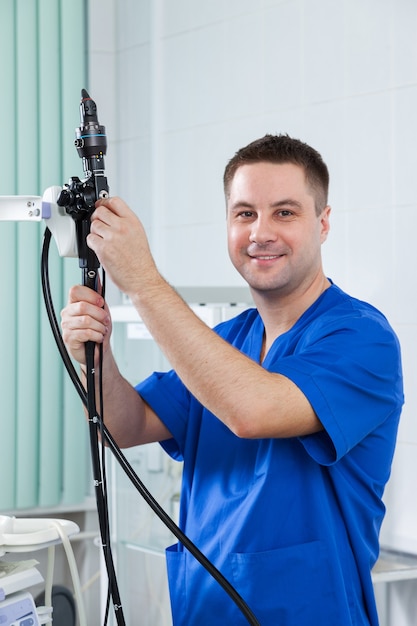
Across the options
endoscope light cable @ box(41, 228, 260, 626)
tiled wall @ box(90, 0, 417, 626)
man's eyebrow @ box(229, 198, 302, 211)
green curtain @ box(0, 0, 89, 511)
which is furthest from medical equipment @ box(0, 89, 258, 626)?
green curtain @ box(0, 0, 89, 511)

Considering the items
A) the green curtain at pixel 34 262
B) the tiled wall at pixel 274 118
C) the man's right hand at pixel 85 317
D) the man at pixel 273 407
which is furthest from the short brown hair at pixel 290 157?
the green curtain at pixel 34 262

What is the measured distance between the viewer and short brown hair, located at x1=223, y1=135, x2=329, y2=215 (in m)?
1.38

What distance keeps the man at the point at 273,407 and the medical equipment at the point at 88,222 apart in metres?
0.03

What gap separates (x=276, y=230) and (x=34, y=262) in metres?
1.57

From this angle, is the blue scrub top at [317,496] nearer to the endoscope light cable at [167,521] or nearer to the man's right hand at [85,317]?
the endoscope light cable at [167,521]

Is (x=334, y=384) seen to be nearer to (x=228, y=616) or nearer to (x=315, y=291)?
(x=315, y=291)

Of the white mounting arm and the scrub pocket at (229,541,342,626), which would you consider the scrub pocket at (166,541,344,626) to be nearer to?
the scrub pocket at (229,541,342,626)

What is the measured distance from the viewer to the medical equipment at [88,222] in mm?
1183

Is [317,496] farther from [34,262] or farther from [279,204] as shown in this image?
[34,262]

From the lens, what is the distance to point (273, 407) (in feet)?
3.86

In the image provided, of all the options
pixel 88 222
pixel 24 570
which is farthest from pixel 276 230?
pixel 24 570

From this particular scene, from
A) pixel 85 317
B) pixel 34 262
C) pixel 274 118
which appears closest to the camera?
pixel 85 317

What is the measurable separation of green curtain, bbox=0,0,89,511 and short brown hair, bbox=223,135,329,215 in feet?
4.83

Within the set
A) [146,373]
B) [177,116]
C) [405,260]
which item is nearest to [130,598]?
[146,373]
